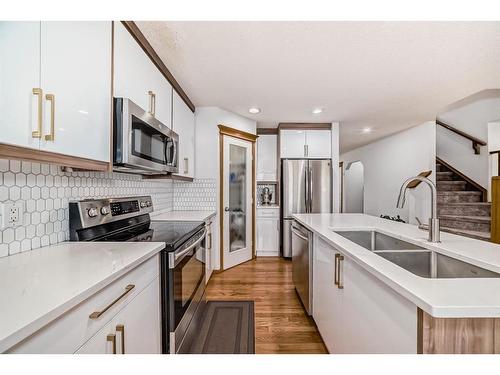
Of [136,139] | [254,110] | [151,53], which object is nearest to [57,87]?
[136,139]

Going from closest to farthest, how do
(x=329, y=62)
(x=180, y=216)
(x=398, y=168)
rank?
(x=329, y=62), (x=180, y=216), (x=398, y=168)

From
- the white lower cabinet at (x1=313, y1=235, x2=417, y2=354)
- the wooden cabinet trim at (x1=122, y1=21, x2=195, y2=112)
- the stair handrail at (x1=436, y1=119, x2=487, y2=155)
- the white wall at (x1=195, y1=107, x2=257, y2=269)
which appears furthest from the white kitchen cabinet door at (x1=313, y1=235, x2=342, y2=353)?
the stair handrail at (x1=436, y1=119, x2=487, y2=155)

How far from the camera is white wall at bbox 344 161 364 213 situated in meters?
7.62

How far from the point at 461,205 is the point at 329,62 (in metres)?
3.79

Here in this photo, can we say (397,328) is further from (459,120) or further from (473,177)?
(459,120)

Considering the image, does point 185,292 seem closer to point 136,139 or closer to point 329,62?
point 136,139

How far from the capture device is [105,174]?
186 centimetres

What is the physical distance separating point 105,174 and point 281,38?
5.33ft

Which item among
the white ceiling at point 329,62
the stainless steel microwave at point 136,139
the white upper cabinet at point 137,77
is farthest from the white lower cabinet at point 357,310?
the white upper cabinet at point 137,77

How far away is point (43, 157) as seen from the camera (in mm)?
959

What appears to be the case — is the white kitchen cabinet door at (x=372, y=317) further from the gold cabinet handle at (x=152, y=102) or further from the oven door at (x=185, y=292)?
the gold cabinet handle at (x=152, y=102)
